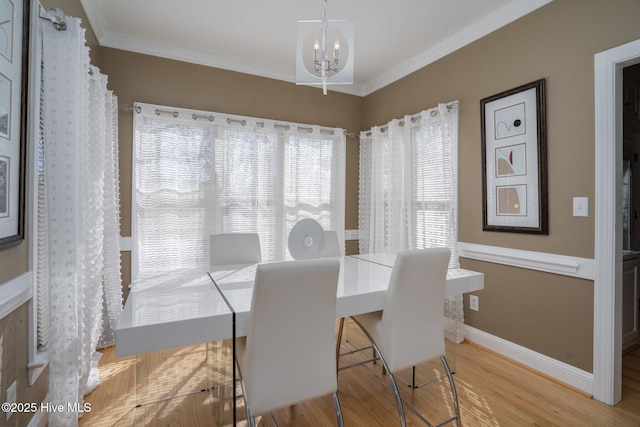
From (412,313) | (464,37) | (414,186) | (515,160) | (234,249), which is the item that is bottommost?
(412,313)

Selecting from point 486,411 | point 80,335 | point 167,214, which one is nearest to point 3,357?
point 80,335

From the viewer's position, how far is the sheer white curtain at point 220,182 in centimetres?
301

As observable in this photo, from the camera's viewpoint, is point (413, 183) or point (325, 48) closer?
point (325, 48)

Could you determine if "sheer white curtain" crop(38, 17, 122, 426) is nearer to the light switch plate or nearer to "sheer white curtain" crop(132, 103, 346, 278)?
"sheer white curtain" crop(132, 103, 346, 278)

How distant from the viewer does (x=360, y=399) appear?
203 centimetres

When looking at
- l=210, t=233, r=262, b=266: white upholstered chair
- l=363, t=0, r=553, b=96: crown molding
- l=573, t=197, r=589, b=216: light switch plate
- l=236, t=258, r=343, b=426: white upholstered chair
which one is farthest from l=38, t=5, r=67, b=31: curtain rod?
l=573, t=197, r=589, b=216: light switch plate

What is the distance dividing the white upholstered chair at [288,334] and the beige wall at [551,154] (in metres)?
1.77

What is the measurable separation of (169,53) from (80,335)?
102 inches

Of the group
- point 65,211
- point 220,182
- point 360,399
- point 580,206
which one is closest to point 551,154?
point 580,206

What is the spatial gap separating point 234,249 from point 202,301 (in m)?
1.01

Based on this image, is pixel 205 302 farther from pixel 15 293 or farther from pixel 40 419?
pixel 40 419

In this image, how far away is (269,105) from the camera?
360 cm

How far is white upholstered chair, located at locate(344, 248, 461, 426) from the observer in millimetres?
1602

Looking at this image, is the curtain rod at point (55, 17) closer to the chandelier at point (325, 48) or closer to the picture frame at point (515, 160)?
the chandelier at point (325, 48)
